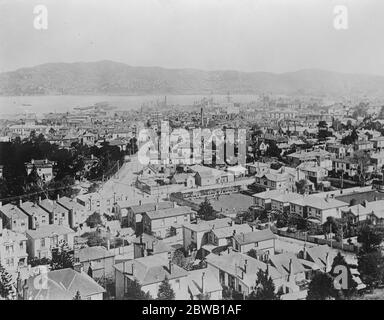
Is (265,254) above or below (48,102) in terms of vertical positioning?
below

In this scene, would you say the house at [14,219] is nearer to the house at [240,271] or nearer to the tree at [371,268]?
the house at [240,271]

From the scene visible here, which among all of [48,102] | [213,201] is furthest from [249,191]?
[48,102]

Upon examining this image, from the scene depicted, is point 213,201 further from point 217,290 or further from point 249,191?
point 217,290

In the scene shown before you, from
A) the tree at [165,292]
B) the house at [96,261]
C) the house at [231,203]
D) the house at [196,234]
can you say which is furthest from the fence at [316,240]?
the house at [96,261]

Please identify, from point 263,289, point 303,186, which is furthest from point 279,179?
point 263,289

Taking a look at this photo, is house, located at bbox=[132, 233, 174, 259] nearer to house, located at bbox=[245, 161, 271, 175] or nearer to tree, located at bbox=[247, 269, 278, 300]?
tree, located at bbox=[247, 269, 278, 300]

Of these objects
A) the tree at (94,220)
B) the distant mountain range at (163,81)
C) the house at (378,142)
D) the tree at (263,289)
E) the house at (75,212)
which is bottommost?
the tree at (263,289)

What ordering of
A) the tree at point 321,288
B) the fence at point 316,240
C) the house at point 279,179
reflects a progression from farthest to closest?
the house at point 279,179 < the fence at point 316,240 < the tree at point 321,288
